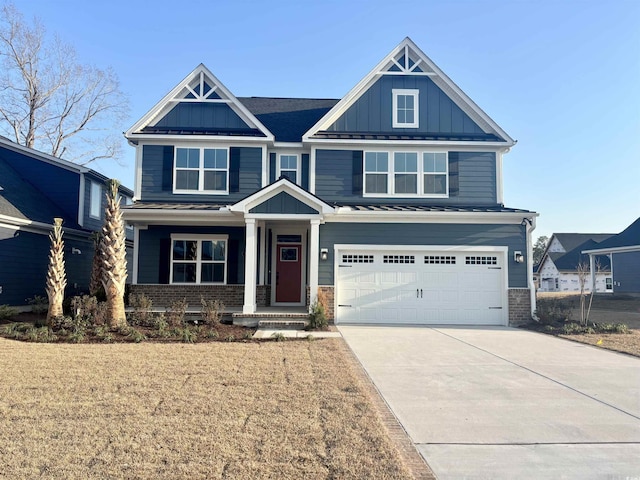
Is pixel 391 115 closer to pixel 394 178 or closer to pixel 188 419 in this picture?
pixel 394 178

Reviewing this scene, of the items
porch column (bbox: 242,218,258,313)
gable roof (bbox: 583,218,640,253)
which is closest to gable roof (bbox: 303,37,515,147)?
porch column (bbox: 242,218,258,313)

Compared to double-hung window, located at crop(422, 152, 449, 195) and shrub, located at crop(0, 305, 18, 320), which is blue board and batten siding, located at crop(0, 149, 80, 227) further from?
double-hung window, located at crop(422, 152, 449, 195)

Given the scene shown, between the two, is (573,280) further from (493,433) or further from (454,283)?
(493,433)

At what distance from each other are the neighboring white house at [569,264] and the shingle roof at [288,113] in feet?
89.3

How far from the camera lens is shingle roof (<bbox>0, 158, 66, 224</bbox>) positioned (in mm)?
13554

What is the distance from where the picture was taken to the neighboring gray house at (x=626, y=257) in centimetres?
2353

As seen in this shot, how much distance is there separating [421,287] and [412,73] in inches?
285

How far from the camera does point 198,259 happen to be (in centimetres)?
1368

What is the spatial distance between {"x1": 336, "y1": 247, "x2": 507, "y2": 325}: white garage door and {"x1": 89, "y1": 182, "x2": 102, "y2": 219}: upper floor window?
37.2ft

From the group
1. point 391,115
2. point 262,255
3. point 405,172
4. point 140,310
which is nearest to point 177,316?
point 140,310

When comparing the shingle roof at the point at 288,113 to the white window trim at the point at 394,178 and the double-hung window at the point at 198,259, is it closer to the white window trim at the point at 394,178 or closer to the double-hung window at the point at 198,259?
the white window trim at the point at 394,178

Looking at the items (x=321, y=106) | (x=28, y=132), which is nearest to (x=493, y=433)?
(x=321, y=106)

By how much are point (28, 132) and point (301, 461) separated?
28.8 meters

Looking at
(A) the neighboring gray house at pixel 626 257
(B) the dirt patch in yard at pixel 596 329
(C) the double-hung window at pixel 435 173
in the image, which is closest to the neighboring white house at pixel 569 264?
(A) the neighboring gray house at pixel 626 257
